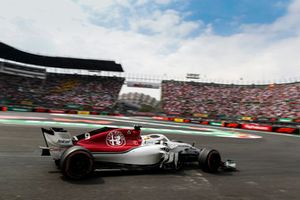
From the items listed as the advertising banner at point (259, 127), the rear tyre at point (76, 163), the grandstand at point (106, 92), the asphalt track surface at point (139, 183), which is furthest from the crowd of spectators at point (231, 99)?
the rear tyre at point (76, 163)

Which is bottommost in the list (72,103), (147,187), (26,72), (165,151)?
(147,187)

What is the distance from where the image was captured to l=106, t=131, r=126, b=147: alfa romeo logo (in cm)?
686

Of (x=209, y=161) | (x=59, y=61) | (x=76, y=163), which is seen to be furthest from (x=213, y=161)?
(x=59, y=61)

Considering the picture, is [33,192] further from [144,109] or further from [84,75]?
[144,109]

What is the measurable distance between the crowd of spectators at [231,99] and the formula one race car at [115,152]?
3784 centimetres

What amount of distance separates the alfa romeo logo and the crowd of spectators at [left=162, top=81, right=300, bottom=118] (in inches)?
1561

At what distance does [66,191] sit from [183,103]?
49.5 meters

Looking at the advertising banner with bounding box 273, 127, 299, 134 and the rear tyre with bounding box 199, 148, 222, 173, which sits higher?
the advertising banner with bounding box 273, 127, 299, 134

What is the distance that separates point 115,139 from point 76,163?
128 centimetres

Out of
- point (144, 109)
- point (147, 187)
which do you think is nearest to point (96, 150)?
point (147, 187)

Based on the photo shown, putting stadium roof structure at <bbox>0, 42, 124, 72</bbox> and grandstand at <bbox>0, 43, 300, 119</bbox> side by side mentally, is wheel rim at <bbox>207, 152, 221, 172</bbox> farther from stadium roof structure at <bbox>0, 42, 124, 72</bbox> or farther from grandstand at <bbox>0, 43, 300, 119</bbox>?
stadium roof structure at <bbox>0, 42, 124, 72</bbox>

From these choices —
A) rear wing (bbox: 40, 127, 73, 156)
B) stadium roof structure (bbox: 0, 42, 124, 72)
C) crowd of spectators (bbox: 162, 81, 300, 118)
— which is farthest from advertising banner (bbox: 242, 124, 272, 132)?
rear wing (bbox: 40, 127, 73, 156)

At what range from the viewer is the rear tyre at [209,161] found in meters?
7.72

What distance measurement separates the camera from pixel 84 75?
197 ft
